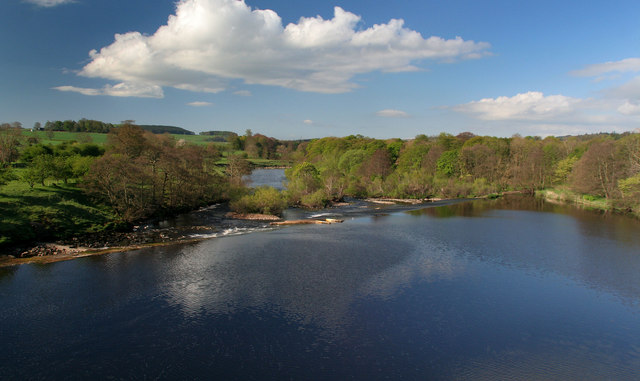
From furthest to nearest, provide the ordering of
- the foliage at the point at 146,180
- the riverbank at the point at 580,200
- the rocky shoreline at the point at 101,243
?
the riverbank at the point at 580,200 → the foliage at the point at 146,180 → the rocky shoreline at the point at 101,243

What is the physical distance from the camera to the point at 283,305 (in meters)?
18.3

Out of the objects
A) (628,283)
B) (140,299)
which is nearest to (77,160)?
(140,299)

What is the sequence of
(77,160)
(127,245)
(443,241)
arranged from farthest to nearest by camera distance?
1. (77,160)
2. (443,241)
3. (127,245)

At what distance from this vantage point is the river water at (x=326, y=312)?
13.5 meters

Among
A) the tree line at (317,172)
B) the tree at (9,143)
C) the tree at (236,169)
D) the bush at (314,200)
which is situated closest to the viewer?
the tree line at (317,172)

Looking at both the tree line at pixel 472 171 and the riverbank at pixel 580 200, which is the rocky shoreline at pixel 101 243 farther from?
the riverbank at pixel 580 200

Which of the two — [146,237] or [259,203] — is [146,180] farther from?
[259,203]

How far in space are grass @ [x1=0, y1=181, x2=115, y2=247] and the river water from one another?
18.1ft

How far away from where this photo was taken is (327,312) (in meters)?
17.7

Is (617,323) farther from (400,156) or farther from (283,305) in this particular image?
(400,156)

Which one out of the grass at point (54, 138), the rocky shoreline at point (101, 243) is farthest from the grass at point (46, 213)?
the grass at point (54, 138)

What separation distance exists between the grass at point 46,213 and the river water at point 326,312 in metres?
5.50

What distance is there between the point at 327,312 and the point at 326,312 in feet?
0.16

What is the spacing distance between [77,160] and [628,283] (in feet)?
162
